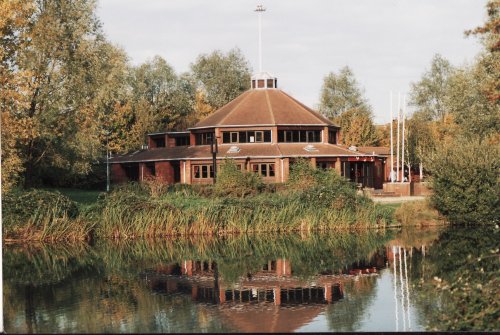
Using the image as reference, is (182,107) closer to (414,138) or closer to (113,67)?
(414,138)

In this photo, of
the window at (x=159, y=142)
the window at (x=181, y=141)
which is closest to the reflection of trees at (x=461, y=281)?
the window at (x=181, y=141)

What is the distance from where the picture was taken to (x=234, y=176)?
44.5 metres

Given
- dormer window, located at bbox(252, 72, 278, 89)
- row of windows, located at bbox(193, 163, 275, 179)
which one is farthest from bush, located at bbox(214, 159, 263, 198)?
dormer window, located at bbox(252, 72, 278, 89)

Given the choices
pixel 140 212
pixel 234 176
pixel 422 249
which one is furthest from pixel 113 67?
pixel 422 249

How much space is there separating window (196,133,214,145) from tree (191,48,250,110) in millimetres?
24854

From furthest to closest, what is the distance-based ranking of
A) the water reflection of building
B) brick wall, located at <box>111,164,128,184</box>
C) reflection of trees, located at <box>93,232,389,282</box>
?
brick wall, located at <box>111,164,128,184</box>
reflection of trees, located at <box>93,232,389,282</box>
the water reflection of building

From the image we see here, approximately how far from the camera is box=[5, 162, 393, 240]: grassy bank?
32.5 metres

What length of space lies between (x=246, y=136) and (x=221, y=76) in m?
30.3

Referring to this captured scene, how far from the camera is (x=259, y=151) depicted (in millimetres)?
58656

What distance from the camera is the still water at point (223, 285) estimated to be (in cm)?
1592

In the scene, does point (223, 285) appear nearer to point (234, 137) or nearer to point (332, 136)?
point (234, 137)

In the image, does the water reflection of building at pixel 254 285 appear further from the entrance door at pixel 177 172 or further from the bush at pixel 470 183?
the entrance door at pixel 177 172

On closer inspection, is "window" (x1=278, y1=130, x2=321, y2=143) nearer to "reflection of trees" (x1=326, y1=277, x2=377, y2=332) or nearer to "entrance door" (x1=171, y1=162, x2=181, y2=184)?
"entrance door" (x1=171, y1=162, x2=181, y2=184)

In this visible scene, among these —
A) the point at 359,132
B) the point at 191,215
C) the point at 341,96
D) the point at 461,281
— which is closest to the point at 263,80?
the point at 359,132
